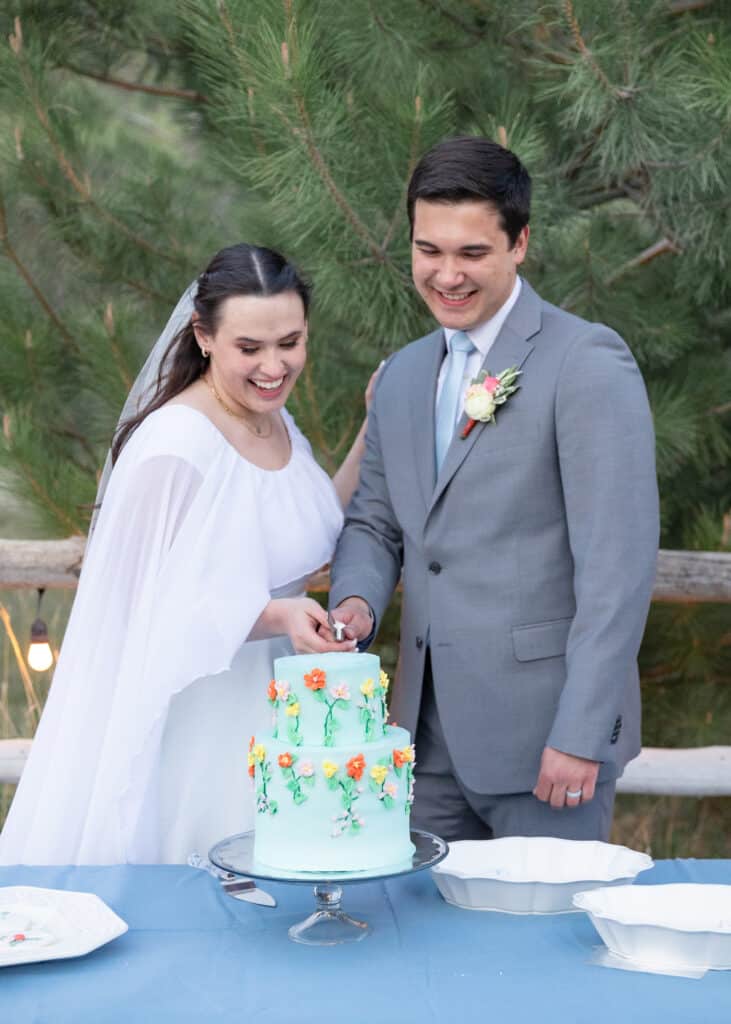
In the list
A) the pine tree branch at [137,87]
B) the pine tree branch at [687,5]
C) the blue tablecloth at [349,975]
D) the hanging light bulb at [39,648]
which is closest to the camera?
the blue tablecloth at [349,975]

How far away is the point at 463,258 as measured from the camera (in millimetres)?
2609

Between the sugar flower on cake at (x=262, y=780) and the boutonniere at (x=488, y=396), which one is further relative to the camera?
the boutonniere at (x=488, y=396)

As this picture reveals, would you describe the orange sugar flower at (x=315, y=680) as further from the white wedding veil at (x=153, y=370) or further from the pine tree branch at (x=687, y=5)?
the pine tree branch at (x=687, y=5)

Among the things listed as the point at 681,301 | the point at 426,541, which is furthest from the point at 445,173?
the point at 681,301

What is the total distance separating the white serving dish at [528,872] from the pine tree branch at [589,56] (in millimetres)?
1868

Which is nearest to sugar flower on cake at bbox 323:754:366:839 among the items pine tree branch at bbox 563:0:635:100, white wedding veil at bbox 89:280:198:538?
Result: white wedding veil at bbox 89:280:198:538

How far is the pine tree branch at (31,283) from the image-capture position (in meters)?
4.14

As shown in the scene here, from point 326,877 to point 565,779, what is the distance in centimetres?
75

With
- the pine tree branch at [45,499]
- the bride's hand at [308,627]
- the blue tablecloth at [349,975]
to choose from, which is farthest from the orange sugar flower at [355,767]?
the pine tree branch at [45,499]

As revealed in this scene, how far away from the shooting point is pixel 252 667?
2762 millimetres

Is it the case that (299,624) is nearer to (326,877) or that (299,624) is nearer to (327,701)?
(327,701)

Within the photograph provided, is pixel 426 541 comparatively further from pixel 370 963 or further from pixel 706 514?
pixel 706 514

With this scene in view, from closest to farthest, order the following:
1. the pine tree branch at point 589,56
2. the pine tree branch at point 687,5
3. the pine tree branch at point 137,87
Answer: the pine tree branch at point 589,56 < the pine tree branch at point 687,5 < the pine tree branch at point 137,87

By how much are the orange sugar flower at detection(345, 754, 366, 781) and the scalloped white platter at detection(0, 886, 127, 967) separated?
0.38 metres
